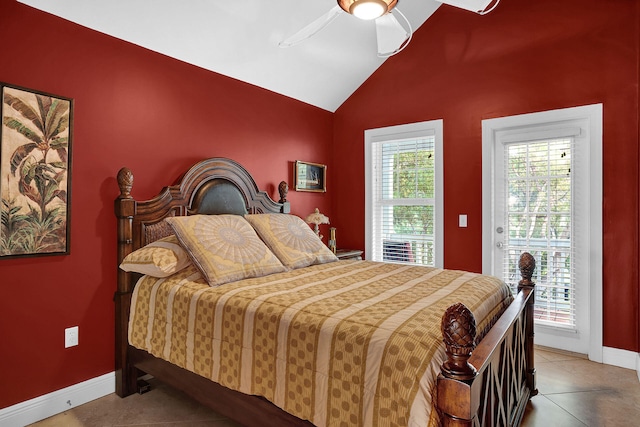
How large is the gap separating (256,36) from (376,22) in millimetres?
1257

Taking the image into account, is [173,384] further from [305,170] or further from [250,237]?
[305,170]

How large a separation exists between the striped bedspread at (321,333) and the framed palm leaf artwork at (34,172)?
0.61 m

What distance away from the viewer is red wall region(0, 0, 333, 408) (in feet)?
6.93

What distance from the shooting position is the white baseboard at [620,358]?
9.26 feet

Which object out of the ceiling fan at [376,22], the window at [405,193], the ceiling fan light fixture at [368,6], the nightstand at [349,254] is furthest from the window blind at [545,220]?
the ceiling fan light fixture at [368,6]

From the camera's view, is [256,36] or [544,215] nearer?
[256,36]

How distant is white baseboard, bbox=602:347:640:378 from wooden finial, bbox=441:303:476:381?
2.62 m

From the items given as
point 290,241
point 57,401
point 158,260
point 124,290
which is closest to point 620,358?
point 290,241

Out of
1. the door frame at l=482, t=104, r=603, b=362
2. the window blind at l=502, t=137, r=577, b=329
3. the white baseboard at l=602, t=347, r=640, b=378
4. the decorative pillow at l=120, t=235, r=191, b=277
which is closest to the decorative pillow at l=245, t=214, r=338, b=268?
the decorative pillow at l=120, t=235, r=191, b=277

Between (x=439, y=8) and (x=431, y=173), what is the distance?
5.34 ft

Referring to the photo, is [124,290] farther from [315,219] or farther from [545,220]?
[545,220]

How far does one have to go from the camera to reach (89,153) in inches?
94.4

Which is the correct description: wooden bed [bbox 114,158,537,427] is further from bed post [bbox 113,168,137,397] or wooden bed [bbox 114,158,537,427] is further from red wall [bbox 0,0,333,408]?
red wall [bbox 0,0,333,408]

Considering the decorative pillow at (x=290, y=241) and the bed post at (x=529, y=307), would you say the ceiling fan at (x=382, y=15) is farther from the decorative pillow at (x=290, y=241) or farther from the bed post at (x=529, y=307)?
the bed post at (x=529, y=307)
